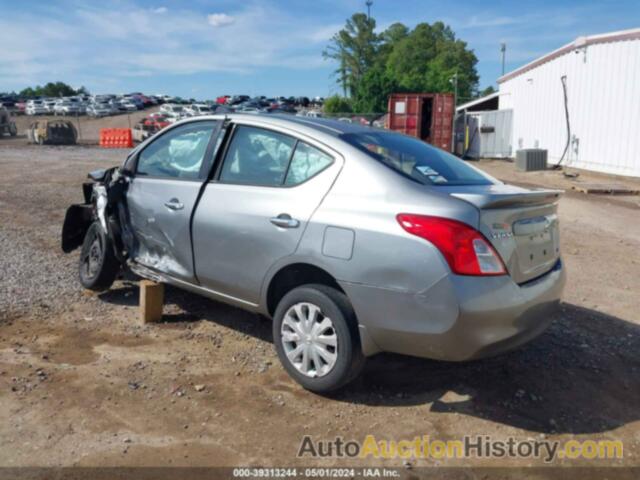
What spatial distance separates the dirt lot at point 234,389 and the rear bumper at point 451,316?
19.7 inches

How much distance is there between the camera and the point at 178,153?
4.65 m

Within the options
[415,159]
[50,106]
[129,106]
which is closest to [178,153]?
[415,159]

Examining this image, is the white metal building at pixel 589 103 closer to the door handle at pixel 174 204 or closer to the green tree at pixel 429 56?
the door handle at pixel 174 204

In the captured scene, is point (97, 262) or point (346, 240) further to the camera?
point (97, 262)

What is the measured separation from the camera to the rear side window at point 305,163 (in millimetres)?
3662

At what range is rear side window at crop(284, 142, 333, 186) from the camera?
366 centimetres

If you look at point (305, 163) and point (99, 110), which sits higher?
point (99, 110)

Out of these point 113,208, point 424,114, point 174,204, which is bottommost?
point 113,208

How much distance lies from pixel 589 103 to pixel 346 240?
1771 cm

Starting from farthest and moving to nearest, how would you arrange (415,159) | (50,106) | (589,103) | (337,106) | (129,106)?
1. (129,106)
2. (50,106)
3. (337,106)
4. (589,103)
5. (415,159)

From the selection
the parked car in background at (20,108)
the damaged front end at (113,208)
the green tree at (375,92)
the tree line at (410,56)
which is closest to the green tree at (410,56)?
the tree line at (410,56)

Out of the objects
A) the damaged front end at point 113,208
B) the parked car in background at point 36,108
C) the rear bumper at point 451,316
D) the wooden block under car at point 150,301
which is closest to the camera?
the rear bumper at point 451,316

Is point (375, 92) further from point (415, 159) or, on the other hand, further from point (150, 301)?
point (415, 159)

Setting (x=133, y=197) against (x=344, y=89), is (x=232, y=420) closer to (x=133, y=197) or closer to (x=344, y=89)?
(x=133, y=197)
